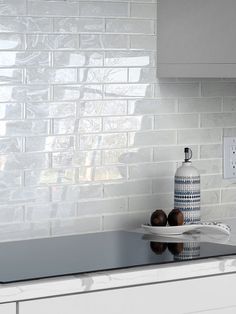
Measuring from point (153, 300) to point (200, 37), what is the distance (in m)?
1.04

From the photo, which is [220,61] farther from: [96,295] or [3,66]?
[96,295]

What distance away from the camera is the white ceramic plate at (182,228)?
3266 millimetres

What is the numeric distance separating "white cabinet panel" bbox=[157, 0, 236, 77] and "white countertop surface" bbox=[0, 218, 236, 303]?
74 cm

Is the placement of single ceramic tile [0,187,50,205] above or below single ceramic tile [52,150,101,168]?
below

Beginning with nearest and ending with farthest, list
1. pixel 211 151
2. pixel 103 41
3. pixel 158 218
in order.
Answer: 1. pixel 158 218
2. pixel 103 41
3. pixel 211 151

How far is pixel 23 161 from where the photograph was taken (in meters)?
3.24

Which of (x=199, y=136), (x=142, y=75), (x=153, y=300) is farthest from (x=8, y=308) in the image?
(x=199, y=136)

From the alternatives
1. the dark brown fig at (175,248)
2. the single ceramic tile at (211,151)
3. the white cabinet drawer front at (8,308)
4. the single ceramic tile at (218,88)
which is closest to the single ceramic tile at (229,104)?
the single ceramic tile at (218,88)

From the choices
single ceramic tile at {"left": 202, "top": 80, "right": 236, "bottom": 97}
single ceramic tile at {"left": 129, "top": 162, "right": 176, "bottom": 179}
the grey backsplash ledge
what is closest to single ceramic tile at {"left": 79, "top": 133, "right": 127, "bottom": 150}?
the grey backsplash ledge

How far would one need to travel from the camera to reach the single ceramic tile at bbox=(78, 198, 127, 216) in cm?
339

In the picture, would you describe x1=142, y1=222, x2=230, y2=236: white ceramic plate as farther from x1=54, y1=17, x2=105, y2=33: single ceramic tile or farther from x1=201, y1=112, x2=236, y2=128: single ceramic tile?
x1=54, y1=17, x2=105, y2=33: single ceramic tile

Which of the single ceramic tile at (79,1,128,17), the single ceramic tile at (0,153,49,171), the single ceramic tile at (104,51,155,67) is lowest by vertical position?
the single ceramic tile at (0,153,49,171)

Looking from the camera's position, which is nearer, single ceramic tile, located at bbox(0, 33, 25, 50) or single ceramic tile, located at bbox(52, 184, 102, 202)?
single ceramic tile, located at bbox(0, 33, 25, 50)

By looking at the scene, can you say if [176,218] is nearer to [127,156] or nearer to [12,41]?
[127,156]
